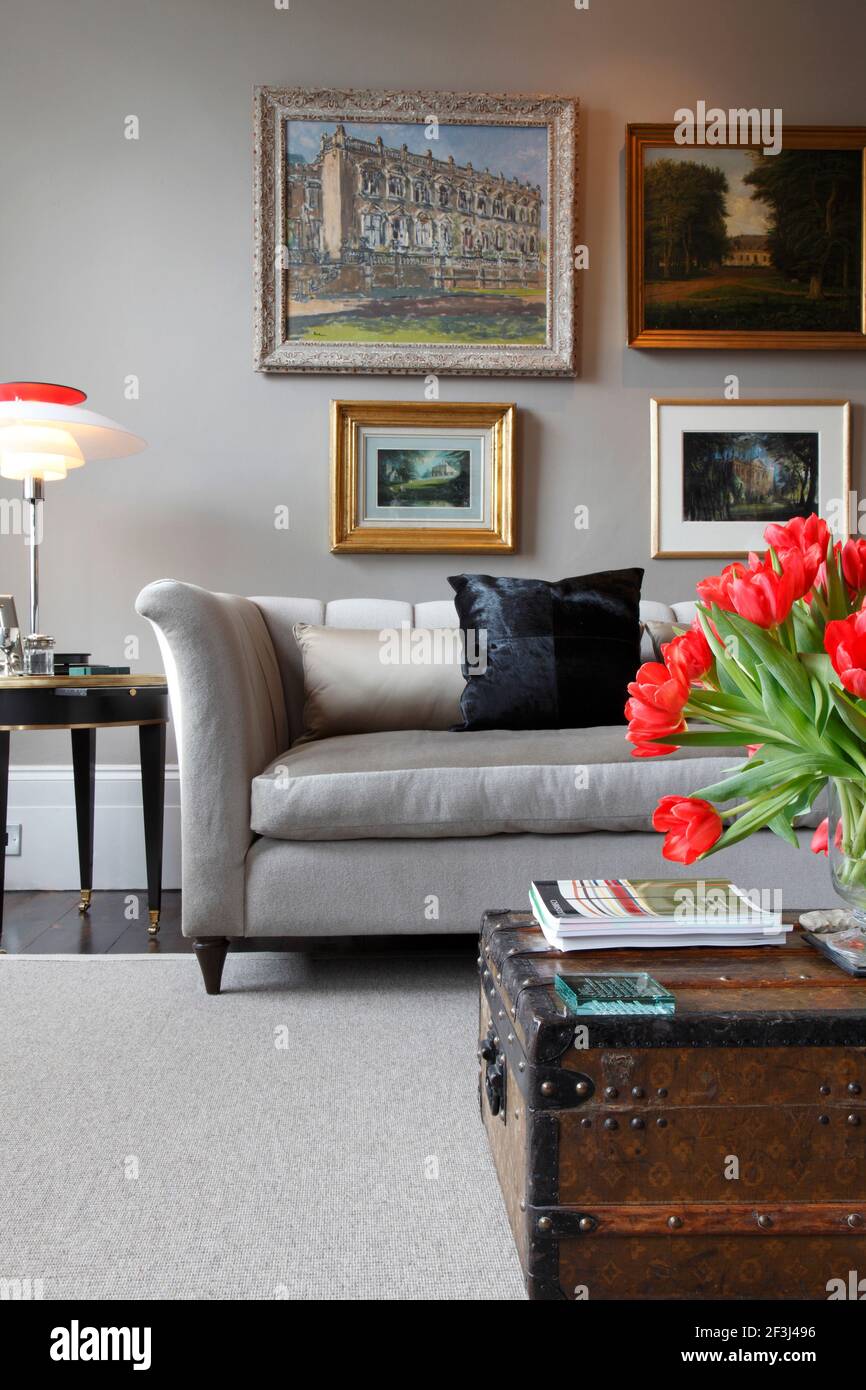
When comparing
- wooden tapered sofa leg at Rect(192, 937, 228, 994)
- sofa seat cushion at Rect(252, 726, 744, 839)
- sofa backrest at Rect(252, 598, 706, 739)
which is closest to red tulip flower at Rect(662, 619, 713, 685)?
sofa seat cushion at Rect(252, 726, 744, 839)

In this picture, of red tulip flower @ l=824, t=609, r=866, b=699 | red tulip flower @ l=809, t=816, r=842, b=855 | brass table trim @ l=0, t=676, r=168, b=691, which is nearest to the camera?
red tulip flower @ l=824, t=609, r=866, b=699

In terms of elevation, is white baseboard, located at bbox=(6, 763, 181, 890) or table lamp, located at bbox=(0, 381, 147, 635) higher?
table lamp, located at bbox=(0, 381, 147, 635)

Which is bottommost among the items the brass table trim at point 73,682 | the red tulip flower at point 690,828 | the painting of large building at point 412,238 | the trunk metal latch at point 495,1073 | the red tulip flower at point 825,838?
the trunk metal latch at point 495,1073

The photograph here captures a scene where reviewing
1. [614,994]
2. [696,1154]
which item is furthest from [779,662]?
[696,1154]

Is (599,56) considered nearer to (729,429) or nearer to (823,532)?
(729,429)

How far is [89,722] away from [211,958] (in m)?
0.73

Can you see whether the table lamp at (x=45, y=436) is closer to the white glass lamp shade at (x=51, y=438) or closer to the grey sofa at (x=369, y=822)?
the white glass lamp shade at (x=51, y=438)

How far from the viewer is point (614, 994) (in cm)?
89

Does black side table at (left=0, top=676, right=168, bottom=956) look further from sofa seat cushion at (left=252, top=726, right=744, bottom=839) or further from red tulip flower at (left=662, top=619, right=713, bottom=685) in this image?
red tulip flower at (left=662, top=619, right=713, bottom=685)

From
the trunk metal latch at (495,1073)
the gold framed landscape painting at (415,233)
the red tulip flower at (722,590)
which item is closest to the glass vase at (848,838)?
the red tulip flower at (722,590)

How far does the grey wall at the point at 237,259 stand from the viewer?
2.93 meters

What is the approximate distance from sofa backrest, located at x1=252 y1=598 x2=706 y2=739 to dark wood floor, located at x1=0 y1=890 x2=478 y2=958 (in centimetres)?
62

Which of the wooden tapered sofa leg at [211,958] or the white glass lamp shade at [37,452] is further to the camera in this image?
the white glass lamp shade at [37,452]

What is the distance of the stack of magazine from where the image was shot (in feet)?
3.36
